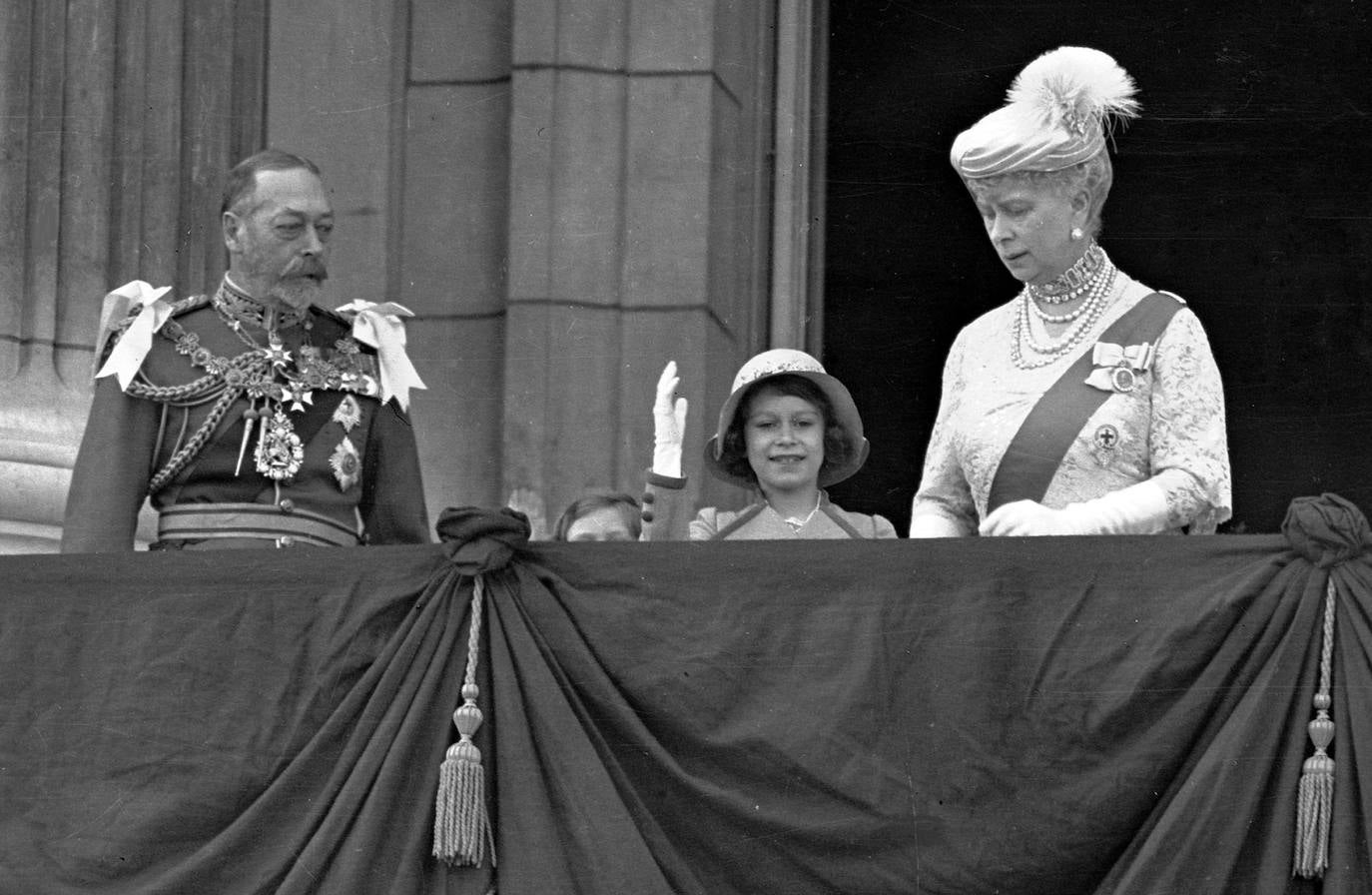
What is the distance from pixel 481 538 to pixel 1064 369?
1326 millimetres

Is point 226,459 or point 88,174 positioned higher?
point 88,174

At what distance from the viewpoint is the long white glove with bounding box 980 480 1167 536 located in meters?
7.62

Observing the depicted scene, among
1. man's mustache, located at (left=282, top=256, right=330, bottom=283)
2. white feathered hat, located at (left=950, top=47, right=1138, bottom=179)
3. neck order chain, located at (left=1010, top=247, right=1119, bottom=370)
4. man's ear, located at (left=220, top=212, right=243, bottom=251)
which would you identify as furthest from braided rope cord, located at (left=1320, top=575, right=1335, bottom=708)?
man's ear, located at (left=220, top=212, right=243, bottom=251)

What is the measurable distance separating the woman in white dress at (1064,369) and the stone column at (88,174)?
9.83 ft

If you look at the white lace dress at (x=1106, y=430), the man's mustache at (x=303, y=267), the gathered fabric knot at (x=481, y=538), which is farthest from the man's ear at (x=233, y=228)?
the white lace dress at (x=1106, y=430)

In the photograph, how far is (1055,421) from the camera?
7.88 meters

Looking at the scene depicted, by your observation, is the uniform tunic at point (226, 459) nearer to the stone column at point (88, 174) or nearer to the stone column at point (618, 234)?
the stone column at point (88, 174)

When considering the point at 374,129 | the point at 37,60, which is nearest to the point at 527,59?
the point at 374,129

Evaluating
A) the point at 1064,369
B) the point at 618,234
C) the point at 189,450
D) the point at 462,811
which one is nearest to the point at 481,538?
the point at 462,811

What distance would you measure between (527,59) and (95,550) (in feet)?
9.76

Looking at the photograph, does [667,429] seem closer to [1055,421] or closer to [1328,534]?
[1055,421]

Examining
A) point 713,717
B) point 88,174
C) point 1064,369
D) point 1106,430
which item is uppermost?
point 88,174

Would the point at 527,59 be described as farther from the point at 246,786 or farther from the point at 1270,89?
the point at 246,786

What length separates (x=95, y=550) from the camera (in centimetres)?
817
